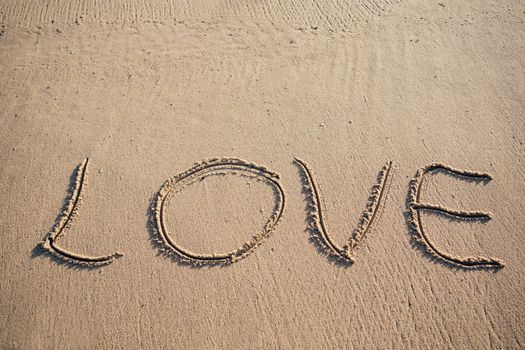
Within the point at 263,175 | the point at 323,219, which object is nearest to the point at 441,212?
the point at 323,219

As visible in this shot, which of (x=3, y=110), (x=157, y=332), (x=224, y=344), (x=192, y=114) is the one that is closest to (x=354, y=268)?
(x=224, y=344)

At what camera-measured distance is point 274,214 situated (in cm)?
349

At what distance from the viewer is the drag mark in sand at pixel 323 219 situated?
3269mm

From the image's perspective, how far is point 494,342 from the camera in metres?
2.84

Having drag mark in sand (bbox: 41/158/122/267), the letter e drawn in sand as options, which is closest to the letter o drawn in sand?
drag mark in sand (bbox: 41/158/122/267)

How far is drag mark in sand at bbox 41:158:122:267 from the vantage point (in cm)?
324

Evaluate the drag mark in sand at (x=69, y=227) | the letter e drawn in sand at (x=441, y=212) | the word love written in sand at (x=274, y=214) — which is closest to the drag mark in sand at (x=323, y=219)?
the word love written in sand at (x=274, y=214)

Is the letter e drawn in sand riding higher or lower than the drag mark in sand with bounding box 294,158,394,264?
higher

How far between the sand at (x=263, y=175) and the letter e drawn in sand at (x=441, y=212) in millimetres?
18

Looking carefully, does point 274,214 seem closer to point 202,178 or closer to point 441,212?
point 202,178

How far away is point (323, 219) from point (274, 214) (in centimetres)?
49

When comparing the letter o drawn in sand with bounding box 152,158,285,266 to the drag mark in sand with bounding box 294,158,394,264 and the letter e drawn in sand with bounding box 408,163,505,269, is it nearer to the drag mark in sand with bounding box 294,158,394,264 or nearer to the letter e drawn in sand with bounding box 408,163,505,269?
the drag mark in sand with bounding box 294,158,394,264

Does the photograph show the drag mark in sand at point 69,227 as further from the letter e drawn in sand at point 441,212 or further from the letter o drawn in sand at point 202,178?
the letter e drawn in sand at point 441,212

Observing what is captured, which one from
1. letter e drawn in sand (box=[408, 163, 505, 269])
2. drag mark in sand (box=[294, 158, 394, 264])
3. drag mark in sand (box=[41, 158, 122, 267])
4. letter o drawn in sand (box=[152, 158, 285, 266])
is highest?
letter e drawn in sand (box=[408, 163, 505, 269])
